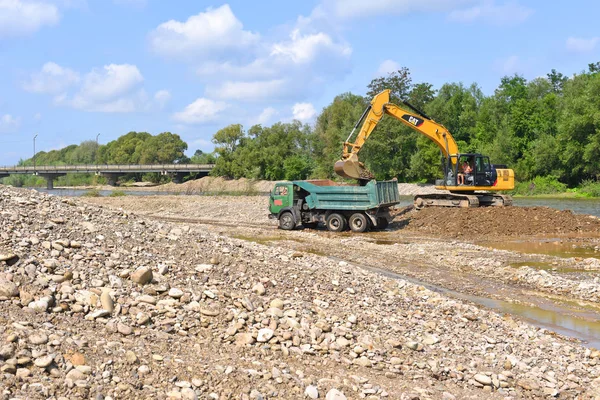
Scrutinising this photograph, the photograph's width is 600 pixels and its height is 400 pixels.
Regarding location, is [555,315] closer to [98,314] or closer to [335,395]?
[335,395]

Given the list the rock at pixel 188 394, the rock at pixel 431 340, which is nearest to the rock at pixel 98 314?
the rock at pixel 188 394

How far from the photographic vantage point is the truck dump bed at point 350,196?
23109 mm

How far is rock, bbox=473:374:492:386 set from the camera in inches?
299

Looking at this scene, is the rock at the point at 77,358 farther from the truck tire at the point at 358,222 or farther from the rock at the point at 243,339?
the truck tire at the point at 358,222

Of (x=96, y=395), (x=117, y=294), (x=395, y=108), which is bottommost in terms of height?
(x=96, y=395)

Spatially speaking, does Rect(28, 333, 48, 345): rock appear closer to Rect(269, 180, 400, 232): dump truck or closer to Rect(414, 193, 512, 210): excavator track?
Rect(269, 180, 400, 232): dump truck

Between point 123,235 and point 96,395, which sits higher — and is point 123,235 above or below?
above

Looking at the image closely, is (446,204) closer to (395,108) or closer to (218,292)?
(395,108)

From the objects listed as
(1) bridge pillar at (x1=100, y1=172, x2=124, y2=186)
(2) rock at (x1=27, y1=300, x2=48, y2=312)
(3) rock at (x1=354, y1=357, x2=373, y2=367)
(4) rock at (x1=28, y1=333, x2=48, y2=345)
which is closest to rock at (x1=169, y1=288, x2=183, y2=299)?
(2) rock at (x1=27, y1=300, x2=48, y2=312)

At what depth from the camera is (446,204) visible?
89.5ft

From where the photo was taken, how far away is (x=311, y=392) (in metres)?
6.83

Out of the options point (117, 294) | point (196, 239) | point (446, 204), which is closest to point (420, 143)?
point (446, 204)

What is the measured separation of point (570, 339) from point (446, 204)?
58.2ft

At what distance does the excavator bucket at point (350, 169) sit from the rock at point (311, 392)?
18.2m
